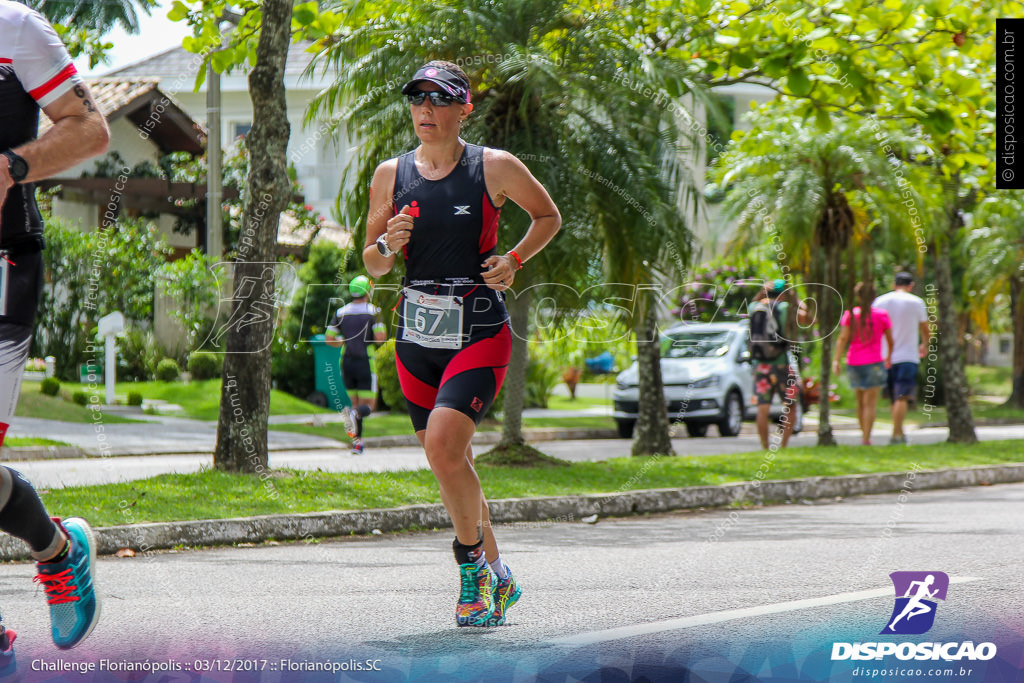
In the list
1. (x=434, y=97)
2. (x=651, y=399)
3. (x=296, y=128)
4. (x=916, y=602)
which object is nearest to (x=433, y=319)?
(x=434, y=97)

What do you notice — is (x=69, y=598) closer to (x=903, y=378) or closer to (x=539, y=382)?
(x=903, y=378)

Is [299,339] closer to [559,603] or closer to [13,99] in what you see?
[559,603]

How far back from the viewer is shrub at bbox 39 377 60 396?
16500mm

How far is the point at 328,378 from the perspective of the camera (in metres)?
19.4

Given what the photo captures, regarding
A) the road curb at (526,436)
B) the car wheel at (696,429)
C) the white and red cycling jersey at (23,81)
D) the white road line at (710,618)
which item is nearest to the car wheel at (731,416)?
the car wheel at (696,429)

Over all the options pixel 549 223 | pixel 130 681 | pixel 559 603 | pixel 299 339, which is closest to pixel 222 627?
pixel 130 681

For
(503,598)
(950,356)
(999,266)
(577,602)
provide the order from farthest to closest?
(999,266)
(950,356)
(577,602)
(503,598)

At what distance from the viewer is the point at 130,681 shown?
3.61 m

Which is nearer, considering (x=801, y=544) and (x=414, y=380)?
(x=414, y=380)

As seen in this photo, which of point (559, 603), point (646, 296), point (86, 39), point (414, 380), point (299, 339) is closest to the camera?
point (414, 380)

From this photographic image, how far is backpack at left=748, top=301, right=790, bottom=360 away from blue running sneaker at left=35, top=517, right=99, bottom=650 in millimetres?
10636

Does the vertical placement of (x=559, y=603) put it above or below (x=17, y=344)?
below

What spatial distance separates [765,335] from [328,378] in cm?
845

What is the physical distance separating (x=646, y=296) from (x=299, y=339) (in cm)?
1149
